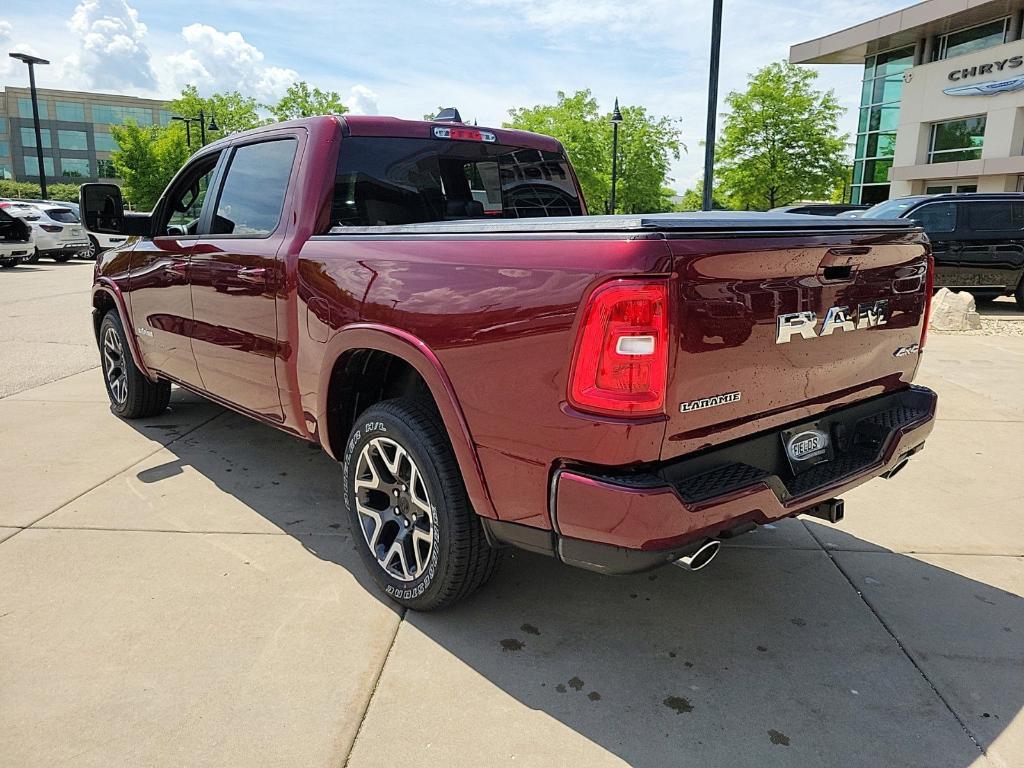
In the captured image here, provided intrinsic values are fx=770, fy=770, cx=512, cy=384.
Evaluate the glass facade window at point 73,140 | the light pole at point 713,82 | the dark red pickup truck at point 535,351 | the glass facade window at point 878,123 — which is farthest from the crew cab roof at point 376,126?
the glass facade window at point 73,140

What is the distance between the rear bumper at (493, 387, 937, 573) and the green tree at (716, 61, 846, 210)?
115ft

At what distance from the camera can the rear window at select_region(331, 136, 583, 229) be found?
140 inches

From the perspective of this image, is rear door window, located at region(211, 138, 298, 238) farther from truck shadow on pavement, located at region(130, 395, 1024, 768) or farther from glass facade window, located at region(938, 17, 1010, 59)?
glass facade window, located at region(938, 17, 1010, 59)

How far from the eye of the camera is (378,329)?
2.88 m

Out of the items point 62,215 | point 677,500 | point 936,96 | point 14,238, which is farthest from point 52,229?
point 936,96

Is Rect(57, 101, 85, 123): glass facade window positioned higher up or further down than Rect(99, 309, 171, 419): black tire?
higher up

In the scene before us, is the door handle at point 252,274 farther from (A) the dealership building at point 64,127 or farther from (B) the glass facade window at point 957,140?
(A) the dealership building at point 64,127

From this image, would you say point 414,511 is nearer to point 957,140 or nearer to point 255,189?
point 255,189

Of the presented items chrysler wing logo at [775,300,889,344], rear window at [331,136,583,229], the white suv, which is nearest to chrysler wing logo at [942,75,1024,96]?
rear window at [331,136,583,229]

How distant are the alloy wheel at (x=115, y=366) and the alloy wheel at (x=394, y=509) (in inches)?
127

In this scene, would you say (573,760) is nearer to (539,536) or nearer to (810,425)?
(539,536)

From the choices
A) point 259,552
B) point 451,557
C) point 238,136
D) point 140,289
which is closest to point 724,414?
point 451,557

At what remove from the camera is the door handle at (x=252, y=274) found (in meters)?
3.59

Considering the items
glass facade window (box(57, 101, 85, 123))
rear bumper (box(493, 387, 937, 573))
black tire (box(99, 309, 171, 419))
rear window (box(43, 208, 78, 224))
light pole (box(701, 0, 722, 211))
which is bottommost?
black tire (box(99, 309, 171, 419))
